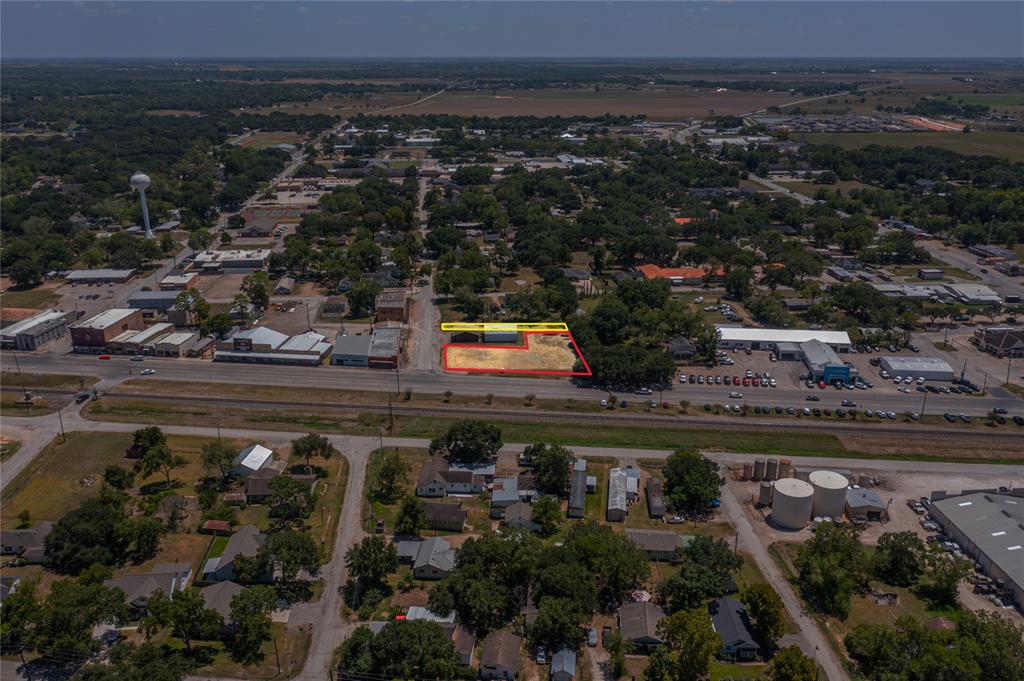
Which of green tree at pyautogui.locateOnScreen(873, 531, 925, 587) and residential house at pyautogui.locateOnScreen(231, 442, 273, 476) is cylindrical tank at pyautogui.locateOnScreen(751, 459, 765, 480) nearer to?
green tree at pyautogui.locateOnScreen(873, 531, 925, 587)

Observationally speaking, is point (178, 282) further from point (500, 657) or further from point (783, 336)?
point (500, 657)

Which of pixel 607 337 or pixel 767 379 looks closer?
pixel 767 379

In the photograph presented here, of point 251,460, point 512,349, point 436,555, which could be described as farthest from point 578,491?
point 512,349

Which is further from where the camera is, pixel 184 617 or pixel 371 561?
pixel 371 561

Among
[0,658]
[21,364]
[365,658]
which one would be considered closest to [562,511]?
[365,658]

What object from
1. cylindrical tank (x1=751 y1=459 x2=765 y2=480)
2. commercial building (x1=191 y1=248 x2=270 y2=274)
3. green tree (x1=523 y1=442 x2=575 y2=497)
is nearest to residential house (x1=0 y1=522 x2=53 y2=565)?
green tree (x1=523 y1=442 x2=575 y2=497)

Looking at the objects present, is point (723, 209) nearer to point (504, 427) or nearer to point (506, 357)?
point (506, 357)
